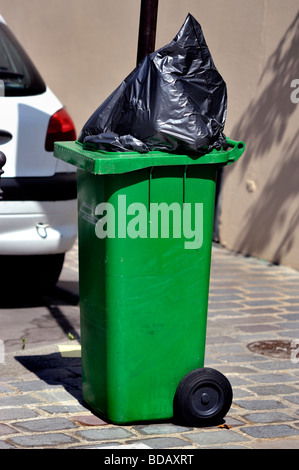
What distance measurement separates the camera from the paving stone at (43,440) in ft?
13.6

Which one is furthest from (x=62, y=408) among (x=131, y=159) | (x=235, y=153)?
(x=235, y=153)

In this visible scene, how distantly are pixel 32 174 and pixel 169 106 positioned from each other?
7.13 feet

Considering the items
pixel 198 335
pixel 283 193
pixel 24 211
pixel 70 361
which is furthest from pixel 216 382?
pixel 283 193

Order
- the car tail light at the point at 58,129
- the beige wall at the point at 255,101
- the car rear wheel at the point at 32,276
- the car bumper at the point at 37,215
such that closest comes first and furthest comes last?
the car bumper at the point at 37,215 → the car tail light at the point at 58,129 → the car rear wheel at the point at 32,276 → the beige wall at the point at 255,101

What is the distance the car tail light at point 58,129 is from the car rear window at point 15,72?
0.87 feet

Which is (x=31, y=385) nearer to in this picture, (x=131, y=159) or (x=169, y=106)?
(x=131, y=159)

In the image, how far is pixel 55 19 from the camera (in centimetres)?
1127

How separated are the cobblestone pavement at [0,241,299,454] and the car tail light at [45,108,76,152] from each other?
133 centimetres

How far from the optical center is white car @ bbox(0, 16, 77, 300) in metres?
6.16

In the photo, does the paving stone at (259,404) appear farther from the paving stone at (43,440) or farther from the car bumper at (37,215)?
the car bumper at (37,215)

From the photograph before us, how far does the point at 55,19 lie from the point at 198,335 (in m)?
7.70

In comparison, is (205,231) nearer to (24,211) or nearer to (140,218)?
(140,218)

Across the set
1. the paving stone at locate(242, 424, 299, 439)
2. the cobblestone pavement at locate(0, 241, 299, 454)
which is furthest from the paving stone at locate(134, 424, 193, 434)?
the paving stone at locate(242, 424, 299, 439)

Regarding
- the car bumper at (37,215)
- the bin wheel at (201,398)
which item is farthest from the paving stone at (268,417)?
the car bumper at (37,215)
